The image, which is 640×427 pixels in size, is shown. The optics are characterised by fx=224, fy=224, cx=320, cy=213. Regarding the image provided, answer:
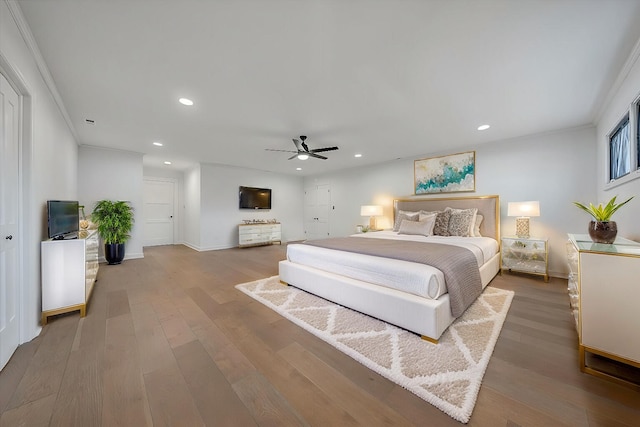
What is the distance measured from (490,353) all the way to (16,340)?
3.66 metres

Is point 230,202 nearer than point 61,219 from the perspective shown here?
No

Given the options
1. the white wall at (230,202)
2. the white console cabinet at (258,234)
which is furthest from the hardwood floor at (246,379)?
the white console cabinet at (258,234)

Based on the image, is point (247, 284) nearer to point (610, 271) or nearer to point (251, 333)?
point (251, 333)

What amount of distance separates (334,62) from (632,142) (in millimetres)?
2794

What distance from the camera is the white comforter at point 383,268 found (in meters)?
1.93

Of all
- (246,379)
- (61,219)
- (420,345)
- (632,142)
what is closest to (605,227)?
(632,142)

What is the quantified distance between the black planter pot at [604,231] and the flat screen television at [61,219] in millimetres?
4856

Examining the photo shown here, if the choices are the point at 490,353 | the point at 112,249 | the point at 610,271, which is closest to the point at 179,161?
the point at 112,249

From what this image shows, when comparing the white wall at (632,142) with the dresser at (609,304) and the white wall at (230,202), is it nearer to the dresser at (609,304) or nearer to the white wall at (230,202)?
A: the dresser at (609,304)

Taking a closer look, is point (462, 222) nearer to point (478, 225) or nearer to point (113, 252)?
point (478, 225)

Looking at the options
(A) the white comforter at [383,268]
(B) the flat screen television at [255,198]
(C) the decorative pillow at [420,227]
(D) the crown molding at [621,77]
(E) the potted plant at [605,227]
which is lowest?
(A) the white comforter at [383,268]

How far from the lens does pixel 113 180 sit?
4.76 meters

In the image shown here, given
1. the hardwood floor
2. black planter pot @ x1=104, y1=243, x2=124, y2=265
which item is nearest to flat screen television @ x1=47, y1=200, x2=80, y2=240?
the hardwood floor

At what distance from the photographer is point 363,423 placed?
1141mm
